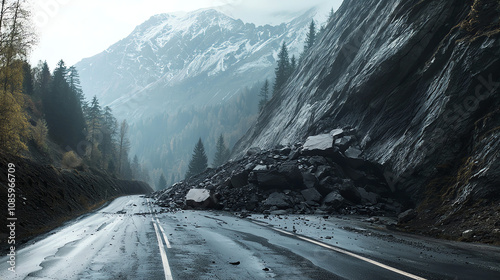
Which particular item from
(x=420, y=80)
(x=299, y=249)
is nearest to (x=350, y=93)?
(x=420, y=80)

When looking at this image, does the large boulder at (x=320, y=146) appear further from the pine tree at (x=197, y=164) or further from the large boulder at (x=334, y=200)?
the pine tree at (x=197, y=164)

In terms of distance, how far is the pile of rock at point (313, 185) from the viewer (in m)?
20.7

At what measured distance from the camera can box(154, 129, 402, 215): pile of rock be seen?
68.0ft

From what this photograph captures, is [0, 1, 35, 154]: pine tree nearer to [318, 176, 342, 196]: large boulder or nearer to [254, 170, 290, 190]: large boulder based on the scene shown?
[254, 170, 290, 190]: large boulder

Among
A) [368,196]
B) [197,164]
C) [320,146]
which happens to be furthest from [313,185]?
[197,164]

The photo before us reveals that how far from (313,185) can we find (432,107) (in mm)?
9590

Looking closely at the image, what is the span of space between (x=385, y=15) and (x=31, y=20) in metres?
33.1

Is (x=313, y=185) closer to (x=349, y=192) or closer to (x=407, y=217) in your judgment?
(x=349, y=192)

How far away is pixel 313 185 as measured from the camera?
2269 cm

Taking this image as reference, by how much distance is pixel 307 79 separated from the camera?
153 ft

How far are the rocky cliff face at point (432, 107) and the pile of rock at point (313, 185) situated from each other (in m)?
1.35

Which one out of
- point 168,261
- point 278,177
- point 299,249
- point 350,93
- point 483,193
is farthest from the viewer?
point 350,93

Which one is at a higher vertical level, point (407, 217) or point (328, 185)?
point (328, 185)

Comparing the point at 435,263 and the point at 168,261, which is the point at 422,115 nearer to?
the point at 435,263
